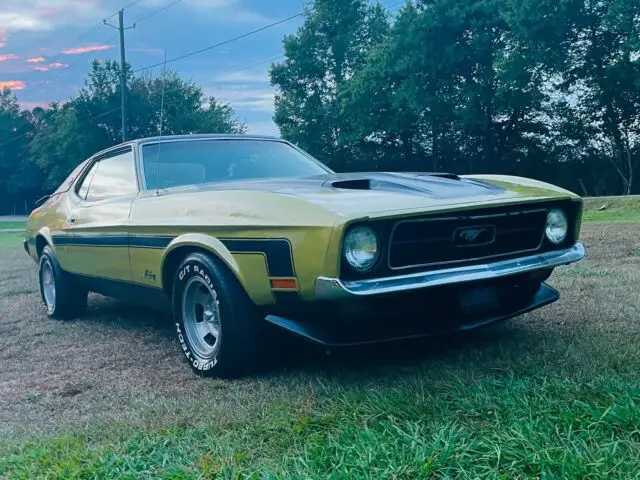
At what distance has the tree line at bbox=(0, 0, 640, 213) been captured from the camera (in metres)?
25.3

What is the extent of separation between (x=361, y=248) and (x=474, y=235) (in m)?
0.64

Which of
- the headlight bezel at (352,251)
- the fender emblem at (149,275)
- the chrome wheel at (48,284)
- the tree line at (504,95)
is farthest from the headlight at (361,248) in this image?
the tree line at (504,95)

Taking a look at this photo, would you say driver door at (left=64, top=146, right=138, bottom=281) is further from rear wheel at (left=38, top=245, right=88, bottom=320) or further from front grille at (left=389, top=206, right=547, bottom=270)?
front grille at (left=389, top=206, right=547, bottom=270)

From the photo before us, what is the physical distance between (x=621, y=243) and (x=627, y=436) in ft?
21.5

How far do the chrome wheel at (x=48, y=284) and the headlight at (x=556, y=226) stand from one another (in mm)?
4132

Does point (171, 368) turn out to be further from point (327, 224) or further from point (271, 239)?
point (327, 224)

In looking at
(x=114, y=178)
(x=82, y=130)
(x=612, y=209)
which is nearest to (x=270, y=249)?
(x=114, y=178)

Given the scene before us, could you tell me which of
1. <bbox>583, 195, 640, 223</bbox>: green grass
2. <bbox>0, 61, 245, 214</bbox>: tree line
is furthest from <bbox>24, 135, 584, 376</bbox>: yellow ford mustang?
<bbox>0, 61, 245, 214</bbox>: tree line

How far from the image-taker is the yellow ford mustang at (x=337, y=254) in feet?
10.1

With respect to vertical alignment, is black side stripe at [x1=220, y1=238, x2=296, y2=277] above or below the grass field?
above

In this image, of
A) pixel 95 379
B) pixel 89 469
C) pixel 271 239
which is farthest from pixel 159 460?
pixel 95 379

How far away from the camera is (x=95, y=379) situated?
3.81m

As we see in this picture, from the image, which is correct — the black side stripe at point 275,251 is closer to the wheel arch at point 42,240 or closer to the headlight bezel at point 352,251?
the headlight bezel at point 352,251

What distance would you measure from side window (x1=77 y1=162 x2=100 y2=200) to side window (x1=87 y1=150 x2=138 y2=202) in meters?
0.06
